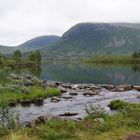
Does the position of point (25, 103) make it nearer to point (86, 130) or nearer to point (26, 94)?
point (26, 94)

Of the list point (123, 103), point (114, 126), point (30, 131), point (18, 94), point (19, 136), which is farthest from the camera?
point (18, 94)

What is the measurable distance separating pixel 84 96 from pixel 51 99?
8136 millimetres

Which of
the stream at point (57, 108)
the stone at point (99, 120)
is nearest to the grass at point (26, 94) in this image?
the stream at point (57, 108)

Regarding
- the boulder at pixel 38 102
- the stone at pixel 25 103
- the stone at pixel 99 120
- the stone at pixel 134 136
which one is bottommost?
the boulder at pixel 38 102

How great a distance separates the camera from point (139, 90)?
7181 centimetres

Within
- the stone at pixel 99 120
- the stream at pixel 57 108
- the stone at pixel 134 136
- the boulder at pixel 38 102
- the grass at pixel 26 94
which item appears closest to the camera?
the stone at pixel 134 136

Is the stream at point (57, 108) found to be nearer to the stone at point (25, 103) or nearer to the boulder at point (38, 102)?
the boulder at point (38, 102)

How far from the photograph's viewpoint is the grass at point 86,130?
22.3 meters

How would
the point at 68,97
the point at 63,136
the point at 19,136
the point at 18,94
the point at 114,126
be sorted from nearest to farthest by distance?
1. the point at 19,136
2. the point at 63,136
3. the point at 114,126
4. the point at 18,94
5. the point at 68,97

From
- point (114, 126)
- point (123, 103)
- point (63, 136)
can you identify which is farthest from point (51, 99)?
point (63, 136)

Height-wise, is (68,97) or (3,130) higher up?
(3,130)

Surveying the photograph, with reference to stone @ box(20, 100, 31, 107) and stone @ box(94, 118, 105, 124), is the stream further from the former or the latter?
stone @ box(94, 118, 105, 124)

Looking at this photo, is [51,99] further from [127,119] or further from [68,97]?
[127,119]

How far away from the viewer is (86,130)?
25.1 meters
